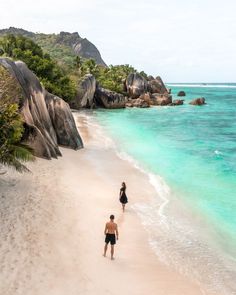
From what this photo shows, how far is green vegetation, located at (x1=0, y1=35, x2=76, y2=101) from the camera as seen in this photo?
185ft

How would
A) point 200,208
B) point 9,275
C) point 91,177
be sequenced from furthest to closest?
point 91,177 < point 200,208 < point 9,275

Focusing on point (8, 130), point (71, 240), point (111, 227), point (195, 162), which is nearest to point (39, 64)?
point (195, 162)

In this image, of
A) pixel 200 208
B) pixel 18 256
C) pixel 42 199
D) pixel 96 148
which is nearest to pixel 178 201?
pixel 200 208

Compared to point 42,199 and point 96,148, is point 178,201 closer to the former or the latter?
point 42,199

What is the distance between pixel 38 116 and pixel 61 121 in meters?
3.99

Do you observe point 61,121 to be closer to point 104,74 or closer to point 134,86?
point 134,86

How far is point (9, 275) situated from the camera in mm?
11820

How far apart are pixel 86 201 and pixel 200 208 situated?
6.66 m

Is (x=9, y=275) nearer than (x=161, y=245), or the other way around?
(x=9, y=275)

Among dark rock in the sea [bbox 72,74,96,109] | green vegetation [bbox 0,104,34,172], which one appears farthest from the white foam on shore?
dark rock in the sea [bbox 72,74,96,109]

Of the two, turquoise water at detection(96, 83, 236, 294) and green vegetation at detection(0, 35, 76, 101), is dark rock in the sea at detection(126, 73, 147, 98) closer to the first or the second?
green vegetation at detection(0, 35, 76, 101)

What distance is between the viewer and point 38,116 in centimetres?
2761

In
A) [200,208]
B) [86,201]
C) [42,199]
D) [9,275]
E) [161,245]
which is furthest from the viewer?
[200,208]

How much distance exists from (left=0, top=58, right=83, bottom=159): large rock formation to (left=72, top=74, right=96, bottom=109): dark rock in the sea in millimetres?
39139
